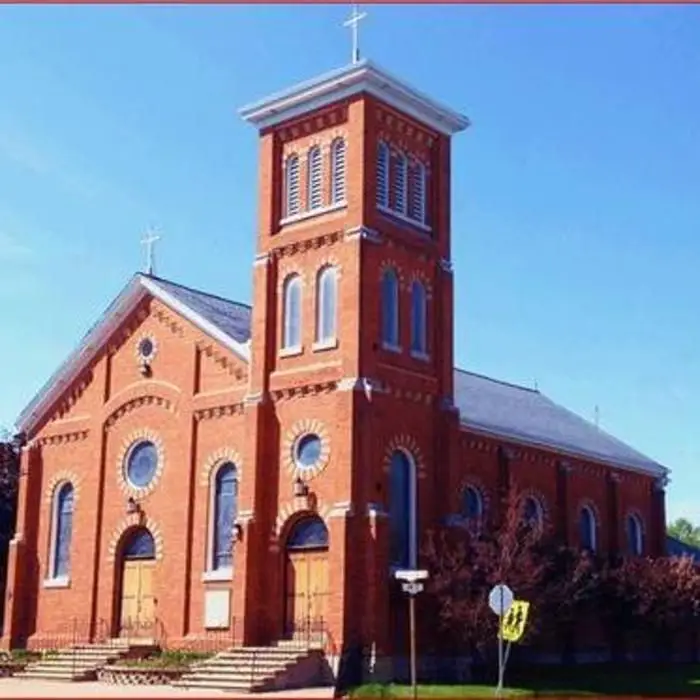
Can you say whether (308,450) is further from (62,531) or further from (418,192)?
(62,531)

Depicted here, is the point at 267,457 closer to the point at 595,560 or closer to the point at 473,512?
the point at 473,512

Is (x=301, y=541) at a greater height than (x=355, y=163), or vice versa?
(x=355, y=163)

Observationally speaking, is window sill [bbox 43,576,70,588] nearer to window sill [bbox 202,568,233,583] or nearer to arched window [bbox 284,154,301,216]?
window sill [bbox 202,568,233,583]

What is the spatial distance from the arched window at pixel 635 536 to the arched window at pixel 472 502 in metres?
11.9

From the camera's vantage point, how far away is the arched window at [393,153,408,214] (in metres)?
35.1

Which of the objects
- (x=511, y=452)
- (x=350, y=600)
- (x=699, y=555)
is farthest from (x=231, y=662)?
(x=699, y=555)

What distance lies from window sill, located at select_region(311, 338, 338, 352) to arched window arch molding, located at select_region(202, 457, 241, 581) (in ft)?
14.1

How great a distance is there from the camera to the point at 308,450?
108 ft

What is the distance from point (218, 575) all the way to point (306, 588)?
330cm

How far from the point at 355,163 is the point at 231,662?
44.9 feet

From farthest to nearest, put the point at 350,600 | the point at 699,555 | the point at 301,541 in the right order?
the point at 699,555, the point at 301,541, the point at 350,600

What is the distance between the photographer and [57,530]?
40156mm

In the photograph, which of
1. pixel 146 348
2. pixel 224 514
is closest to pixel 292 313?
pixel 224 514

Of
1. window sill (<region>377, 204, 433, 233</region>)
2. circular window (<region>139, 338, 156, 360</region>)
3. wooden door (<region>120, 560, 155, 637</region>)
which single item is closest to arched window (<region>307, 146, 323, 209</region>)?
window sill (<region>377, 204, 433, 233</region>)
